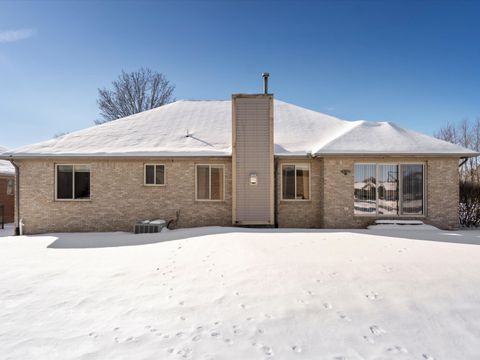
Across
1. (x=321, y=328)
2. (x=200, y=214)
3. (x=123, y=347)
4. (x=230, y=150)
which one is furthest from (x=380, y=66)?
(x=123, y=347)

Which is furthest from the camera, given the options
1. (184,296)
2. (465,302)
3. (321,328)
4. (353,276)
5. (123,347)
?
(353,276)

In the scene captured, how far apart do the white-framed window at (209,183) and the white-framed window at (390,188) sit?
5.28 meters

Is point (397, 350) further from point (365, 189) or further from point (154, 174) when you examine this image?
point (154, 174)

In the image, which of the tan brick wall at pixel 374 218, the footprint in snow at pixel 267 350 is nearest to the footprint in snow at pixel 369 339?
the footprint in snow at pixel 267 350

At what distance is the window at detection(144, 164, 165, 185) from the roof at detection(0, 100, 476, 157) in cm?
60

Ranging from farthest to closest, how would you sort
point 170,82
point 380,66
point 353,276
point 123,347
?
point 170,82, point 380,66, point 353,276, point 123,347

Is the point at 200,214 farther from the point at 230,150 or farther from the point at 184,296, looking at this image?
the point at 184,296

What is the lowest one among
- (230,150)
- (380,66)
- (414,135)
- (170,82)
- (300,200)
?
(300,200)

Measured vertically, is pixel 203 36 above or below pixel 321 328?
above

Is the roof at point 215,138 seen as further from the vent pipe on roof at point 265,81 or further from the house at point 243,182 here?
the vent pipe on roof at point 265,81

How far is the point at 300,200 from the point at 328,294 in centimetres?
665

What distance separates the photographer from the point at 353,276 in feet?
14.4

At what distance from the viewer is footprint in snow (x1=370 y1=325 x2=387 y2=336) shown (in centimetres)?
301

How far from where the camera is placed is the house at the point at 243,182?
32.3ft
